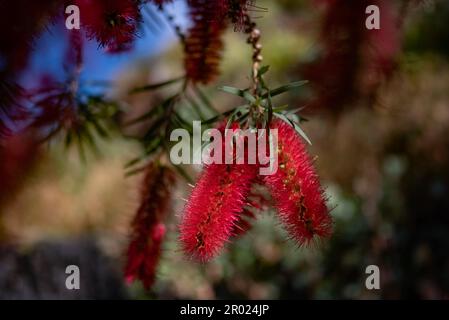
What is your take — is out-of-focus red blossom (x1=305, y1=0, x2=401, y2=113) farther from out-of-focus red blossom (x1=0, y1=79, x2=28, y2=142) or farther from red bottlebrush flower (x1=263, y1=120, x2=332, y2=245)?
out-of-focus red blossom (x1=0, y1=79, x2=28, y2=142)

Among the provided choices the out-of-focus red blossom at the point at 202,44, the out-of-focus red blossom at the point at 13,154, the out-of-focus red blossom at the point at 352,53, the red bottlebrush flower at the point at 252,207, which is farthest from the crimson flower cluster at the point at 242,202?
the out-of-focus red blossom at the point at 13,154

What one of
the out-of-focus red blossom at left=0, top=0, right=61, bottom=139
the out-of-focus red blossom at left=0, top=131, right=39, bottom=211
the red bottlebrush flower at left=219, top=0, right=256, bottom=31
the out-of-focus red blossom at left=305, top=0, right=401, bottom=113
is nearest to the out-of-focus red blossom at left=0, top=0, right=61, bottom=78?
the out-of-focus red blossom at left=0, top=0, right=61, bottom=139

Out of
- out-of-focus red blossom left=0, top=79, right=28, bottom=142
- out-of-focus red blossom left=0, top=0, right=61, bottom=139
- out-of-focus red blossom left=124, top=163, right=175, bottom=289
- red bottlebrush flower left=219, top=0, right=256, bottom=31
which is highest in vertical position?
→ red bottlebrush flower left=219, top=0, right=256, bottom=31

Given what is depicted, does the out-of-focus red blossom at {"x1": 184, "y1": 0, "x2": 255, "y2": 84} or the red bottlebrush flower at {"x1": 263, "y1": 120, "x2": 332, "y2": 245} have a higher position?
the out-of-focus red blossom at {"x1": 184, "y1": 0, "x2": 255, "y2": 84}

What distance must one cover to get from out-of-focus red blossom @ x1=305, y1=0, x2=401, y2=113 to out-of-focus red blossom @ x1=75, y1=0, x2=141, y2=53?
608mm

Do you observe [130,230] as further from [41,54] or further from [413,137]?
[413,137]

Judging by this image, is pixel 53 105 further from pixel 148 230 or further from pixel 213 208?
pixel 213 208

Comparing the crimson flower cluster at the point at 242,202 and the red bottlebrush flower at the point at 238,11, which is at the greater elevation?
the red bottlebrush flower at the point at 238,11

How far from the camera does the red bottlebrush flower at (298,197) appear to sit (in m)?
0.89

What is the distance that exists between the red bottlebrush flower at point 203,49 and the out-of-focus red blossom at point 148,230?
245 millimetres

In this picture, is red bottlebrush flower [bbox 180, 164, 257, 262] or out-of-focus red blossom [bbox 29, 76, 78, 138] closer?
red bottlebrush flower [bbox 180, 164, 257, 262]

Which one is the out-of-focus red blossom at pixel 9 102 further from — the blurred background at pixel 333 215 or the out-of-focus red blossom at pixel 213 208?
the blurred background at pixel 333 215

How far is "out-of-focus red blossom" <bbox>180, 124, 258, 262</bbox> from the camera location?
2.94 feet

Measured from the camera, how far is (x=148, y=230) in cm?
129
